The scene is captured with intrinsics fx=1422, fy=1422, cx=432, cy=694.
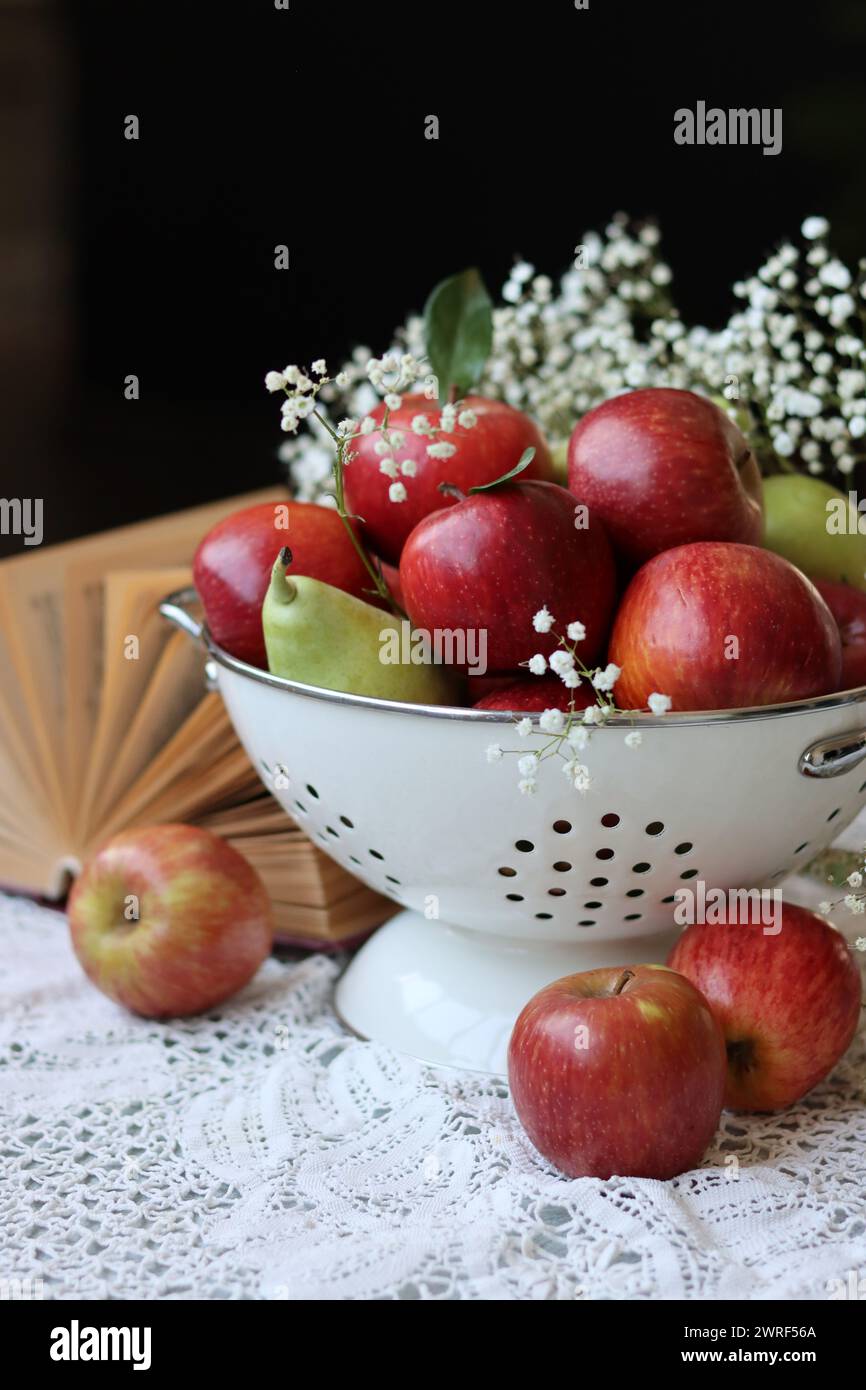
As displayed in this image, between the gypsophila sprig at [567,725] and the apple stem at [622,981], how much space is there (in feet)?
0.34

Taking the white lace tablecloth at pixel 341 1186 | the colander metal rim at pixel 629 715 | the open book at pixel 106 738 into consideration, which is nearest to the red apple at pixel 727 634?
the colander metal rim at pixel 629 715

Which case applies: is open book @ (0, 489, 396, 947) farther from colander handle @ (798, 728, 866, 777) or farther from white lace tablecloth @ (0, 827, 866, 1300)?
colander handle @ (798, 728, 866, 777)

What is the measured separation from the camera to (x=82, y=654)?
1.19 m

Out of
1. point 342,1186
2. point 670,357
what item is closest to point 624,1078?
point 342,1186

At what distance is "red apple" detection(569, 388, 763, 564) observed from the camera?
862 mm

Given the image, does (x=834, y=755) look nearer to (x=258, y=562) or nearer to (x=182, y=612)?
(x=258, y=562)

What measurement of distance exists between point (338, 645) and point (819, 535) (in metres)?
0.37

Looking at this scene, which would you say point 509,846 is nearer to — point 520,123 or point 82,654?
point 82,654

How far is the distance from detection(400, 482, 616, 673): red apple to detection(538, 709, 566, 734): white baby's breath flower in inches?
3.5

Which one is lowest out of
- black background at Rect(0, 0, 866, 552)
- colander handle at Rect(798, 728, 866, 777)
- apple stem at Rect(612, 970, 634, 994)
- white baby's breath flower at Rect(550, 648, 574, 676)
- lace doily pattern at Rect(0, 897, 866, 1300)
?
lace doily pattern at Rect(0, 897, 866, 1300)

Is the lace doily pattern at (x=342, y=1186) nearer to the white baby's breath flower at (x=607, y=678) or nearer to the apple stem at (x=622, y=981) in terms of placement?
the apple stem at (x=622, y=981)

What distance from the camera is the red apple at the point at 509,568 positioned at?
81 centimetres

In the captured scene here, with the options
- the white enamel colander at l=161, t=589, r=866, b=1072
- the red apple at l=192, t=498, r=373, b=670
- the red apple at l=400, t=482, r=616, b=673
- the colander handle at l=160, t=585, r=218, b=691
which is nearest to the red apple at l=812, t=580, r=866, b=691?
the white enamel colander at l=161, t=589, r=866, b=1072

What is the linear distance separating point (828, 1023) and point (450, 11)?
1.66 metres
